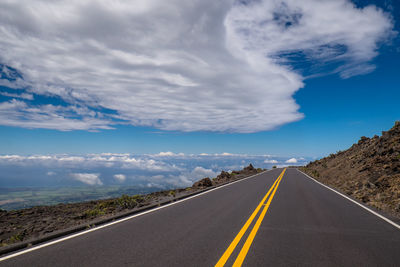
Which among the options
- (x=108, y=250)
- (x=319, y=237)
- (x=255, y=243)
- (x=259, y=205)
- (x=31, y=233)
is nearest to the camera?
(x=108, y=250)

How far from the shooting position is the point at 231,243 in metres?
5.26

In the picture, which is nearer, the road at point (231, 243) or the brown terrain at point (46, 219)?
the road at point (231, 243)

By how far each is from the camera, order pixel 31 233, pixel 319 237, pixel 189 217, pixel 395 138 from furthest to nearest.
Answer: pixel 395 138 → pixel 189 217 → pixel 31 233 → pixel 319 237

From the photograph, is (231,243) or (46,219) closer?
(231,243)

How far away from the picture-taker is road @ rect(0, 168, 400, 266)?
430 cm

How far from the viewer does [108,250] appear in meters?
4.80

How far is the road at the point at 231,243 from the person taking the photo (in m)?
4.30

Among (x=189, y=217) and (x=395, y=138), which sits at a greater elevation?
(x=395, y=138)

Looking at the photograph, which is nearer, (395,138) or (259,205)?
(259,205)

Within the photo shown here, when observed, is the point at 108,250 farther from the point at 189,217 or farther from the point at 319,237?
the point at 319,237

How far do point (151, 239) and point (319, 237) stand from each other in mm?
4179

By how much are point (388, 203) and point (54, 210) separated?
1562 cm

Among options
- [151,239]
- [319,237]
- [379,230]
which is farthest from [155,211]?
[379,230]

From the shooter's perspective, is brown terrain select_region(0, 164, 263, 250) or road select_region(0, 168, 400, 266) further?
brown terrain select_region(0, 164, 263, 250)
